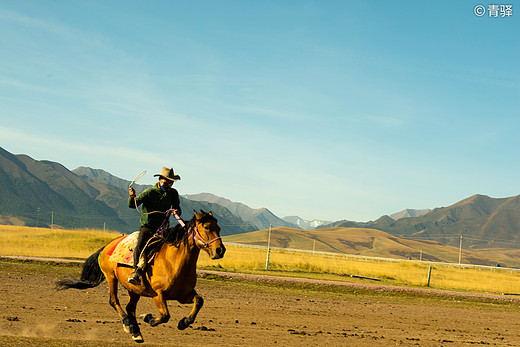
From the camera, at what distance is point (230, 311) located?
53.7ft

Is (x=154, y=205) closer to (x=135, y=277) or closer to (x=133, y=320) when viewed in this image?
(x=135, y=277)

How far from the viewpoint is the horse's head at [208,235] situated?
27.5 feet

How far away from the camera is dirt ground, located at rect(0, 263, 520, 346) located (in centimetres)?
1120

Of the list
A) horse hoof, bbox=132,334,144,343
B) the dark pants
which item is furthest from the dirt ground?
the dark pants

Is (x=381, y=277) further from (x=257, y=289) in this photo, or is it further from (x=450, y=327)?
(x=450, y=327)

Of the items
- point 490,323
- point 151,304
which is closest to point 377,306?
point 490,323

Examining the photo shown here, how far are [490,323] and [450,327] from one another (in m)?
3.14

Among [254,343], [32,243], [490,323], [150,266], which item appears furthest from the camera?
[32,243]

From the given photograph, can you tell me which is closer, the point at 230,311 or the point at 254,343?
the point at 254,343

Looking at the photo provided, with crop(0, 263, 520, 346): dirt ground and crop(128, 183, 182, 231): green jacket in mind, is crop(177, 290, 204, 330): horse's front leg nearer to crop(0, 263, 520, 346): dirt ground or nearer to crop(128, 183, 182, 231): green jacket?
crop(128, 183, 182, 231): green jacket

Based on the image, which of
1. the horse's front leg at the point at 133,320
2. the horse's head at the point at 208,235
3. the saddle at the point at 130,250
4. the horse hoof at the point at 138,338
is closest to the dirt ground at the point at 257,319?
the horse's front leg at the point at 133,320

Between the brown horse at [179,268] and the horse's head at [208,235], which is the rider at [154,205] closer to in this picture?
the brown horse at [179,268]

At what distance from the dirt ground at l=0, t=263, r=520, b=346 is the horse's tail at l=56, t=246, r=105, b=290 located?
0.97m

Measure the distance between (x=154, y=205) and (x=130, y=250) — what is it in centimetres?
106
